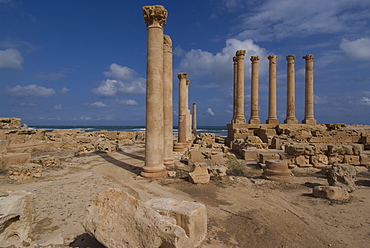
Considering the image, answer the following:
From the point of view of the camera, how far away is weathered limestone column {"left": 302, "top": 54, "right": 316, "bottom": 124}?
74.2 ft

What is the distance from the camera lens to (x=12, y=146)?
40.4ft

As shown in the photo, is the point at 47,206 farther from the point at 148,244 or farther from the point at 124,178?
the point at 148,244

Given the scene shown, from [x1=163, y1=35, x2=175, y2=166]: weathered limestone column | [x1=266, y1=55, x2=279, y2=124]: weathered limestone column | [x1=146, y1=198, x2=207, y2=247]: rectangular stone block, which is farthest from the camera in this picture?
[x1=266, y1=55, x2=279, y2=124]: weathered limestone column

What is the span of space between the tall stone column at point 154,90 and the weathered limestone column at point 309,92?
19911mm

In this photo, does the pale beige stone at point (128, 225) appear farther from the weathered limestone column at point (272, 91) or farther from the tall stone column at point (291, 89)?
the tall stone column at point (291, 89)

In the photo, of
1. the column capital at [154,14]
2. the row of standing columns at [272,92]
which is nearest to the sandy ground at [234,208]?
the column capital at [154,14]

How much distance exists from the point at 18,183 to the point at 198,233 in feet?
22.4

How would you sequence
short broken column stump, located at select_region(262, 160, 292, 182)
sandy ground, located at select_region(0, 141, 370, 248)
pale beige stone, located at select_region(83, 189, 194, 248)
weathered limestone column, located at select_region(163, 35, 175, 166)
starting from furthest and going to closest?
weathered limestone column, located at select_region(163, 35, 175, 166) < short broken column stump, located at select_region(262, 160, 292, 182) < sandy ground, located at select_region(0, 141, 370, 248) < pale beige stone, located at select_region(83, 189, 194, 248)

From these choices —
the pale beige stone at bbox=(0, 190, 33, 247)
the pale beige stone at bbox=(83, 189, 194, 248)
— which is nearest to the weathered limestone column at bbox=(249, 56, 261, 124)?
the pale beige stone at bbox=(83, 189, 194, 248)

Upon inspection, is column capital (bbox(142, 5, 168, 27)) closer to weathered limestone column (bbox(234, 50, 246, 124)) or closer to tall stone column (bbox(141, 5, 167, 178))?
tall stone column (bbox(141, 5, 167, 178))

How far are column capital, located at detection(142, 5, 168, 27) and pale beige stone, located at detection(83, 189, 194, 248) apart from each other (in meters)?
7.27

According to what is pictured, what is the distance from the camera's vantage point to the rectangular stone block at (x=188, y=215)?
11.7 ft

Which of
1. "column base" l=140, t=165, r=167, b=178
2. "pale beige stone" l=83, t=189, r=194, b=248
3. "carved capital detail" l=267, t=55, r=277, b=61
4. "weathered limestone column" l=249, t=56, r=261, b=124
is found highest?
"carved capital detail" l=267, t=55, r=277, b=61

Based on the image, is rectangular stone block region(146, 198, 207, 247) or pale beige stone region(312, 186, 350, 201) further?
pale beige stone region(312, 186, 350, 201)
